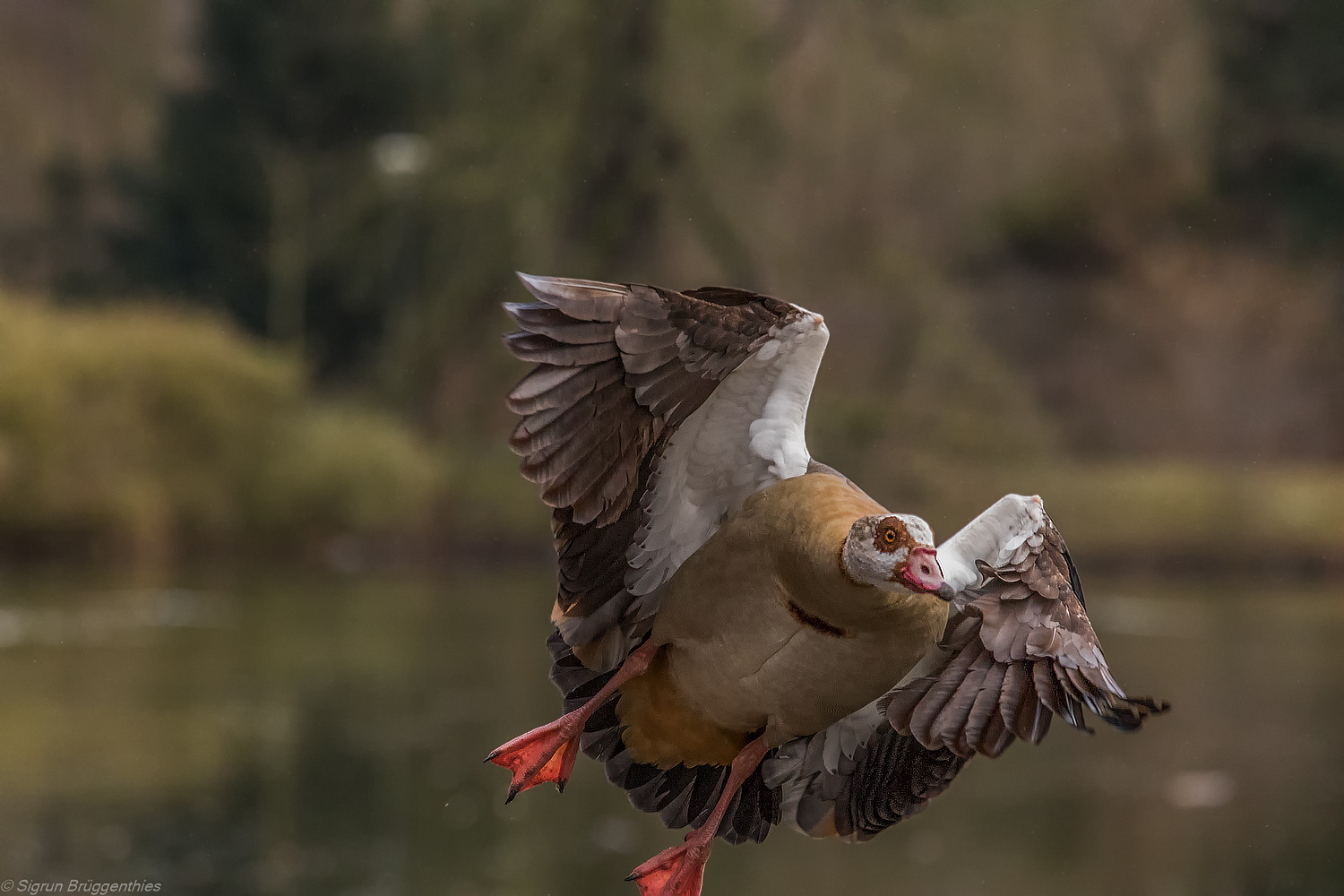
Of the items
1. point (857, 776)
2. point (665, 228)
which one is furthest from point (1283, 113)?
point (857, 776)

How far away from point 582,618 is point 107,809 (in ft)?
15.6

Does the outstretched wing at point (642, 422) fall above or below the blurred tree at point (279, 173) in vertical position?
above

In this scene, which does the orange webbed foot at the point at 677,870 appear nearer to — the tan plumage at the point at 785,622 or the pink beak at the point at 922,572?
the tan plumage at the point at 785,622

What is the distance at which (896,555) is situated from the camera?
1453mm

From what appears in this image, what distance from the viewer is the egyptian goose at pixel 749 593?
1.55m

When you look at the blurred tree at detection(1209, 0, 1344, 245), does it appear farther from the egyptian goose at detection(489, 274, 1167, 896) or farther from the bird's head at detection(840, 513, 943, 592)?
the bird's head at detection(840, 513, 943, 592)

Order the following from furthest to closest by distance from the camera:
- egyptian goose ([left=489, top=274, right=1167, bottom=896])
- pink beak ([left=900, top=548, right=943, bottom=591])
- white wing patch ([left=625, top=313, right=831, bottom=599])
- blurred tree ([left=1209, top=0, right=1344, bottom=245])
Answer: blurred tree ([left=1209, top=0, right=1344, bottom=245]), white wing patch ([left=625, top=313, right=831, bottom=599]), egyptian goose ([left=489, top=274, right=1167, bottom=896]), pink beak ([left=900, top=548, right=943, bottom=591])

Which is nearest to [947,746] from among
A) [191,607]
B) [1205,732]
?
[1205,732]

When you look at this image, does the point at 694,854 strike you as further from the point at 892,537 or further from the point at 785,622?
the point at 892,537

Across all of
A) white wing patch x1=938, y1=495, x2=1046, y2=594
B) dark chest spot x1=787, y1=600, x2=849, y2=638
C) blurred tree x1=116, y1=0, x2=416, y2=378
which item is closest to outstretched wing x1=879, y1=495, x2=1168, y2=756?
white wing patch x1=938, y1=495, x2=1046, y2=594

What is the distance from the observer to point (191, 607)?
31.3 ft

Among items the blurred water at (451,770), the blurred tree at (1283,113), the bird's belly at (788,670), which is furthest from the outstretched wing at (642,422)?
the blurred tree at (1283,113)

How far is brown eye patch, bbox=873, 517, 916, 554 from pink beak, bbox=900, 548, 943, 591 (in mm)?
13

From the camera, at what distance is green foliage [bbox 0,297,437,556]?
31.3 feet
